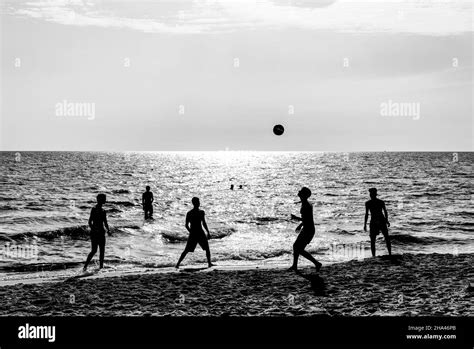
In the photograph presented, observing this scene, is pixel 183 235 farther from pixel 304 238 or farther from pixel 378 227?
pixel 304 238

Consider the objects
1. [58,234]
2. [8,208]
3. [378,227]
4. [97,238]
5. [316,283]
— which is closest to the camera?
[316,283]

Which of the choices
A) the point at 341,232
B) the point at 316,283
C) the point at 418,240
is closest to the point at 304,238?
the point at 316,283

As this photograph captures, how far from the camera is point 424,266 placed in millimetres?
13000

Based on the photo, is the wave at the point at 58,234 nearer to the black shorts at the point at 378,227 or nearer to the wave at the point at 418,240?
the wave at the point at 418,240

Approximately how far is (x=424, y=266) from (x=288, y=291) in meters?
4.71

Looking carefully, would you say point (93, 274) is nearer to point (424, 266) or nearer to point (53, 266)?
point (53, 266)

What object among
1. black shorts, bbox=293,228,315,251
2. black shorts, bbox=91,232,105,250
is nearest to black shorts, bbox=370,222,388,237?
black shorts, bbox=293,228,315,251

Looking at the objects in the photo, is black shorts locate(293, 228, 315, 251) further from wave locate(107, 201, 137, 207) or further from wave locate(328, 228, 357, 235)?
wave locate(107, 201, 137, 207)
